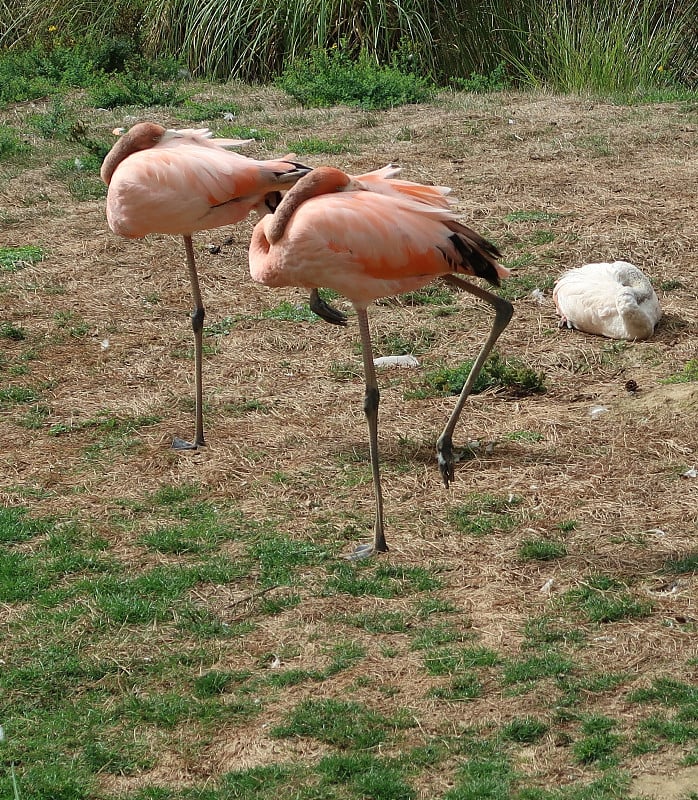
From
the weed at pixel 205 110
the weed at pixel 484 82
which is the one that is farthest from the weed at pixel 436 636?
the weed at pixel 484 82

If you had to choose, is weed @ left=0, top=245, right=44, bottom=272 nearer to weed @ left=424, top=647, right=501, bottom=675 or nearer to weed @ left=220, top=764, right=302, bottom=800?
weed @ left=424, top=647, right=501, bottom=675

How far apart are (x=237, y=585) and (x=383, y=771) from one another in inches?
53.1

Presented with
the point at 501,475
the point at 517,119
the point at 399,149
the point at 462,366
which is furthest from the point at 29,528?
the point at 517,119

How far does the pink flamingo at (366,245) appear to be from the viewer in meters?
4.72

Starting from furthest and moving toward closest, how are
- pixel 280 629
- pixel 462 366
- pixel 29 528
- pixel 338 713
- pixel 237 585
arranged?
pixel 462 366 < pixel 29 528 < pixel 237 585 < pixel 280 629 < pixel 338 713

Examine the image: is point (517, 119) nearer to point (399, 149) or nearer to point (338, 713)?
point (399, 149)

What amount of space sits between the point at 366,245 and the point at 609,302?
2596mm

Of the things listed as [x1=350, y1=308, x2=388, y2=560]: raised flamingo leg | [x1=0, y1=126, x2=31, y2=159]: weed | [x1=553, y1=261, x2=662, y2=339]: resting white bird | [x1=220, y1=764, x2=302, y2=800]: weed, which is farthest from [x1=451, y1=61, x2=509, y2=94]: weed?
[x1=220, y1=764, x2=302, y2=800]: weed

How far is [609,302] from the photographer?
22.5ft

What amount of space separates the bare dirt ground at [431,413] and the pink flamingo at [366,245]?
25.9 inches

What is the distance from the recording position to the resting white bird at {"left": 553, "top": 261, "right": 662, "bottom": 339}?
6781 mm

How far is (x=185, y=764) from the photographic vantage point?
3.65 meters

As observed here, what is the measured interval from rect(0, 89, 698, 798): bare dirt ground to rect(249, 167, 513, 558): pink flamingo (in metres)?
0.66

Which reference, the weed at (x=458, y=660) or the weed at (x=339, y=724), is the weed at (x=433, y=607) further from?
the weed at (x=339, y=724)
